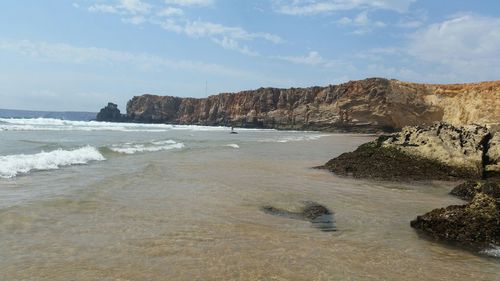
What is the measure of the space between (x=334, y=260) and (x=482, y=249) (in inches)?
93.1

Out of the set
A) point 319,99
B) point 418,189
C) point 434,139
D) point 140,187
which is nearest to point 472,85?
point 319,99

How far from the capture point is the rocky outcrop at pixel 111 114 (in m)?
122

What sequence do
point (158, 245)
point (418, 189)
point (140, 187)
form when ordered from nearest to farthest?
point (158, 245), point (140, 187), point (418, 189)

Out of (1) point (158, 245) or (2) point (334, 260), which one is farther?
(1) point (158, 245)

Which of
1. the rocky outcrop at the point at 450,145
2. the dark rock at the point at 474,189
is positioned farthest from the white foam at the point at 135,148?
the dark rock at the point at 474,189

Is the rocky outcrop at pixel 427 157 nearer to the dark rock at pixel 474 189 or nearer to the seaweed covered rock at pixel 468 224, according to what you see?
the dark rock at pixel 474 189

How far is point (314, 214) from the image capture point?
7879 mm

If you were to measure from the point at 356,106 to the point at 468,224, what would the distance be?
7648 cm

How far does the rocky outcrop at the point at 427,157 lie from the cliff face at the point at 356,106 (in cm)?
4147

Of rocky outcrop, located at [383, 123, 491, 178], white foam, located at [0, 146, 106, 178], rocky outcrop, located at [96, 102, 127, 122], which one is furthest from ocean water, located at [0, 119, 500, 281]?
rocky outcrop, located at [96, 102, 127, 122]

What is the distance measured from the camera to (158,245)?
577cm

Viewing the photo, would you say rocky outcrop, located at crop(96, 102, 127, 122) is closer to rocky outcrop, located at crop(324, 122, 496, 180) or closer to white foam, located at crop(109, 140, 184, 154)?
white foam, located at crop(109, 140, 184, 154)

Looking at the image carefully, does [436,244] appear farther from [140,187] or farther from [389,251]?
[140,187]

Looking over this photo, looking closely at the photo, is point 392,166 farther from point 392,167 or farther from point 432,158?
point 432,158
